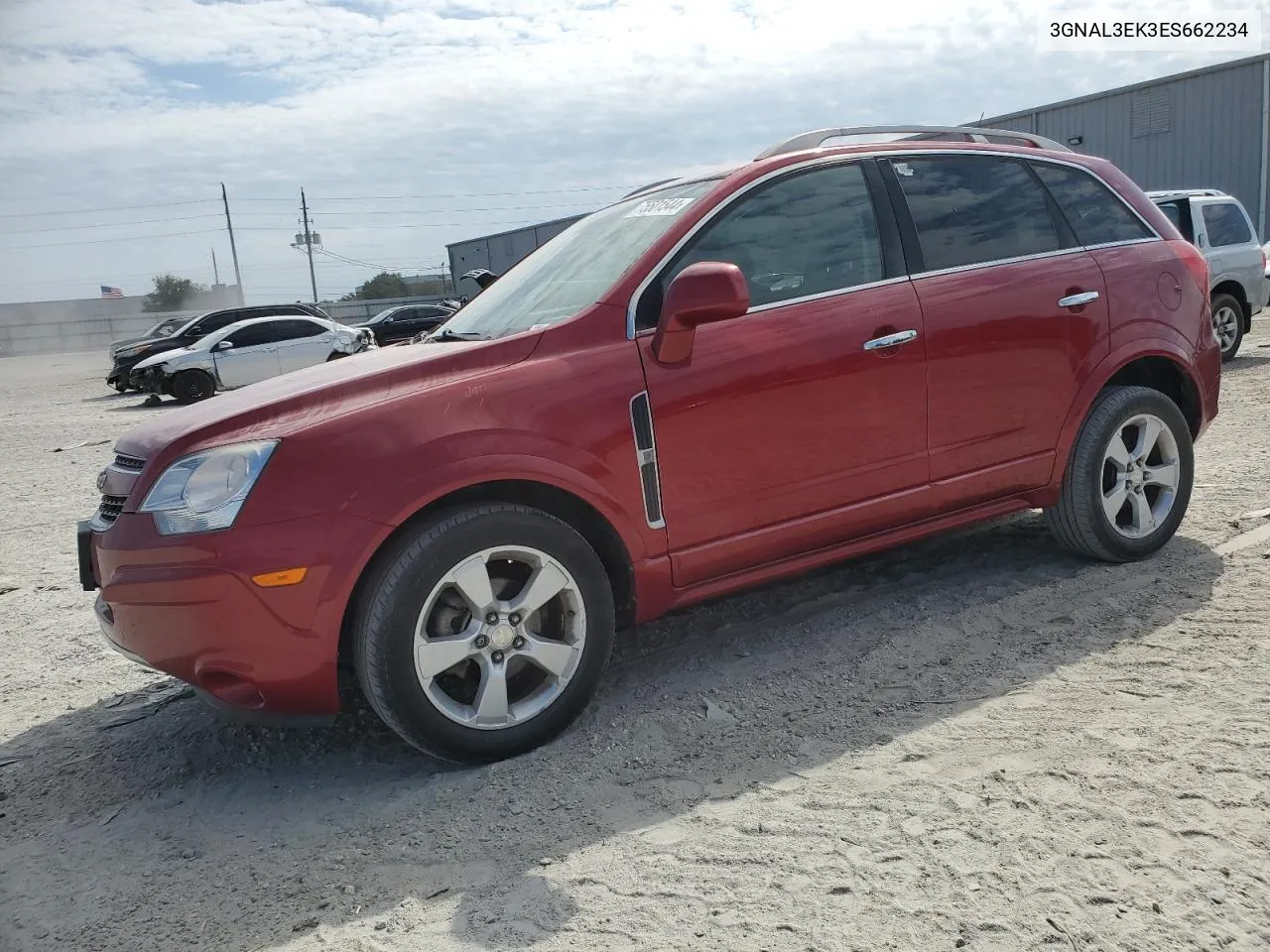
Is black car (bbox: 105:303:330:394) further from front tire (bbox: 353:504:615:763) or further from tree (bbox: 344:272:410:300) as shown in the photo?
tree (bbox: 344:272:410:300)

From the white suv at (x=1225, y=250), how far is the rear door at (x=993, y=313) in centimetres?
811

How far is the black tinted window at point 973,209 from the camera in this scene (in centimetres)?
390

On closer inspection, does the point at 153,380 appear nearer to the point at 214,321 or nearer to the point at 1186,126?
the point at 214,321

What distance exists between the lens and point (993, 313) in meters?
3.89

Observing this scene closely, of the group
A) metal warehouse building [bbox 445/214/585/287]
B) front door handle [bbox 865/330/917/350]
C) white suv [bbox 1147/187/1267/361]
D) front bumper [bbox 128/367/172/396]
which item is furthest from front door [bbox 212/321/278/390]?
metal warehouse building [bbox 445/214/585/287]

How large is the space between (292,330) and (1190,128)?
2031cm

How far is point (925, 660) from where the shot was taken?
11.8ft

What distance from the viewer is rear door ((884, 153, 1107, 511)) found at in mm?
3820

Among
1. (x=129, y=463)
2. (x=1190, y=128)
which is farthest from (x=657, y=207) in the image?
(x=1190, y=128)

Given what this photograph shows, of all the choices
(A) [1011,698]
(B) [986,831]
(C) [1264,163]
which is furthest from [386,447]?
(C) [1264,163]

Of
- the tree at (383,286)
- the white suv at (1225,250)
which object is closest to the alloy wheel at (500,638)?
the white suv at (1225,250)

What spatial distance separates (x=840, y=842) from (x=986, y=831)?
0.36m

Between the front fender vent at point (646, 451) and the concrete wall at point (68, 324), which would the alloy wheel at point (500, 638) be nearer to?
the front fender vent at point (646, 451)

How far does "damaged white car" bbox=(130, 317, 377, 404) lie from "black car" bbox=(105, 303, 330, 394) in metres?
0.82
